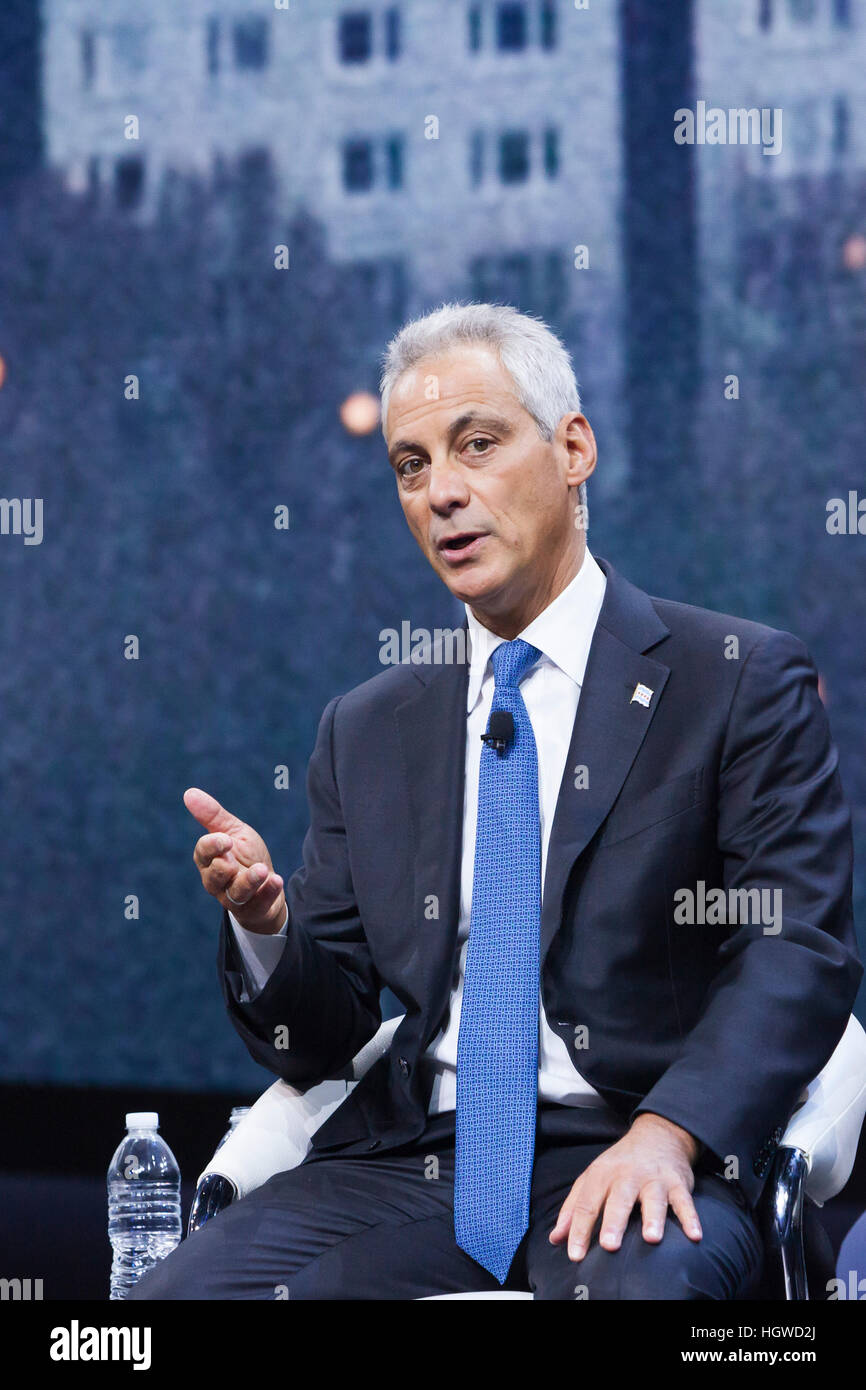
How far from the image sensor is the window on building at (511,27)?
13.1 ft

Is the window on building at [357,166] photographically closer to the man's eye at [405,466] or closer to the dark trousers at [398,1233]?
the man's eye at [405,466]

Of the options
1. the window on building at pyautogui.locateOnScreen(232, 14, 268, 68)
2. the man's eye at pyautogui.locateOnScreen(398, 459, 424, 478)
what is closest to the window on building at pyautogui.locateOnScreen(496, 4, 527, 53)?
the window on building at pyautogui.locateOnScreen(232, 14, 268, 68)

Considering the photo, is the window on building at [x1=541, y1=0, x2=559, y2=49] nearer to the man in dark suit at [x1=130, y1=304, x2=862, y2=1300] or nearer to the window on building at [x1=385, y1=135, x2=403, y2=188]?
the window on building at [x1=385, y1=135, x2=403, y2=188]

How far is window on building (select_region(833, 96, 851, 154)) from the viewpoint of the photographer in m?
3.75

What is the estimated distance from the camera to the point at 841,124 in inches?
147

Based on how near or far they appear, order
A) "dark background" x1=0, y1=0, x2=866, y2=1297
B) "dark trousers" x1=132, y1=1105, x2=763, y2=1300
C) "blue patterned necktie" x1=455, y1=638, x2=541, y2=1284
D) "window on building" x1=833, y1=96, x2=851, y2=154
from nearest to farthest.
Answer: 1. "dark trousers" x1=132, y1=1105, x2=763, y2=1300
2. "blue patterned necktie" x1=455, y1=638, x2=541, y2=1284
3. "window on building" x1=833, y1=96, x2=851, y2=154
4. "dark background" x1=0, y1=0, x2=866, y2=1297

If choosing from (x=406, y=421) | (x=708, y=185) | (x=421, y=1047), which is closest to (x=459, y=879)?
(x=421, y=1047)

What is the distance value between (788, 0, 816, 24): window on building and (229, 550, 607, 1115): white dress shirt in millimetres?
2464

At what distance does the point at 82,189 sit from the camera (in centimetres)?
438

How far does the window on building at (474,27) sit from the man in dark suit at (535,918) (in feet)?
8.16

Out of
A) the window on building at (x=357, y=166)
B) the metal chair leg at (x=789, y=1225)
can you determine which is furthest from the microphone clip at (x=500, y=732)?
the window on building at (x=357, y=166)

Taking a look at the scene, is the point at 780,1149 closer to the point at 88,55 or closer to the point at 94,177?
the point at 94,177

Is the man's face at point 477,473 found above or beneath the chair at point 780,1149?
above

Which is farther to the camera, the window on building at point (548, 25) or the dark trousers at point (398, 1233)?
the window on building at point (548, 25)
